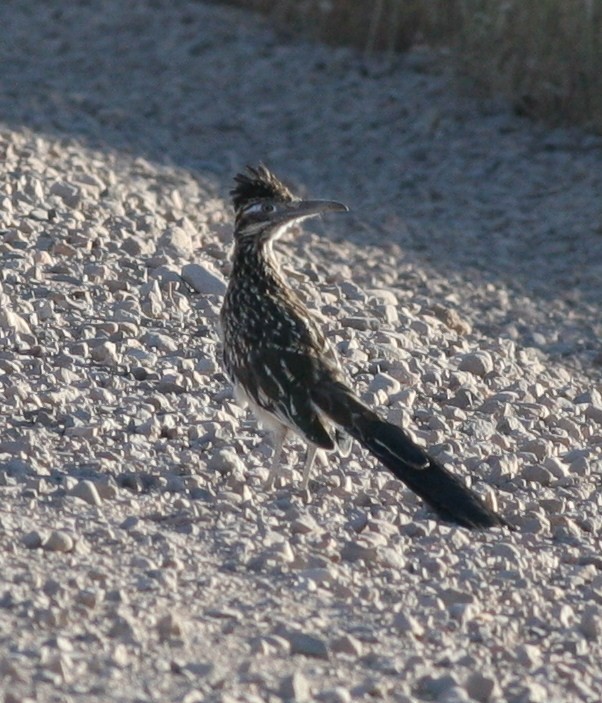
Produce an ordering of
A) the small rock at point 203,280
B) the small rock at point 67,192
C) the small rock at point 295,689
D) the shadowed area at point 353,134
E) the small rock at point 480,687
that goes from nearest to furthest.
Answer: the small rock at point 295,689
the small rock at point 480,687
the small rock at point 203,280
the small rock at point 67,192
the shadowed area at point 353,134

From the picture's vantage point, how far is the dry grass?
565 inches

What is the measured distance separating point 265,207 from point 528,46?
7.81 meters

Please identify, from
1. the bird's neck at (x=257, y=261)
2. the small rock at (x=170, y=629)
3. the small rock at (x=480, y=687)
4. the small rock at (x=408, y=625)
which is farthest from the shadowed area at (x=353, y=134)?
the small rock at (x=170, y=629)

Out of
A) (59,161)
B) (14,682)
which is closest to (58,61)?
(59,161)

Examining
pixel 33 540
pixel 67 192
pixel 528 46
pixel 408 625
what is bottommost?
pixel 33 540

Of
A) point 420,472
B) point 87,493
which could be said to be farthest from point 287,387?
point 87,493

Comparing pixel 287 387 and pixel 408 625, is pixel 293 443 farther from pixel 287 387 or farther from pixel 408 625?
pixel 408 625

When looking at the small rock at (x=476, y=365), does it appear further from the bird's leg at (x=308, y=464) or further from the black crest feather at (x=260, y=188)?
→ the bird's leg at (x=308, y=464)

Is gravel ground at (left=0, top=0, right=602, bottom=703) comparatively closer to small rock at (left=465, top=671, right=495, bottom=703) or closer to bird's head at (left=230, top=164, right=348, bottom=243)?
small rock at (left=465, top=671, right=495, bottom=703)

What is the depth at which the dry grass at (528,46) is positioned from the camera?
14.3 meters

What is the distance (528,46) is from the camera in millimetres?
14750

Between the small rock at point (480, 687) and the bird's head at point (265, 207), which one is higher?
the bird's head at point (265, 207)

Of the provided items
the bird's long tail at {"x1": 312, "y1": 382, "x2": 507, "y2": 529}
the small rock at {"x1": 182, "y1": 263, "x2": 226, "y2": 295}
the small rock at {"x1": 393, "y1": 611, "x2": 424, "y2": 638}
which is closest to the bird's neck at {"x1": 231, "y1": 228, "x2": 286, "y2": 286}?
the bird's long tail at {"x1": 312, "y1": 382, "x2": 507, "y2": 529}

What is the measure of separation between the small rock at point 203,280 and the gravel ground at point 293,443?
0.5 inches
